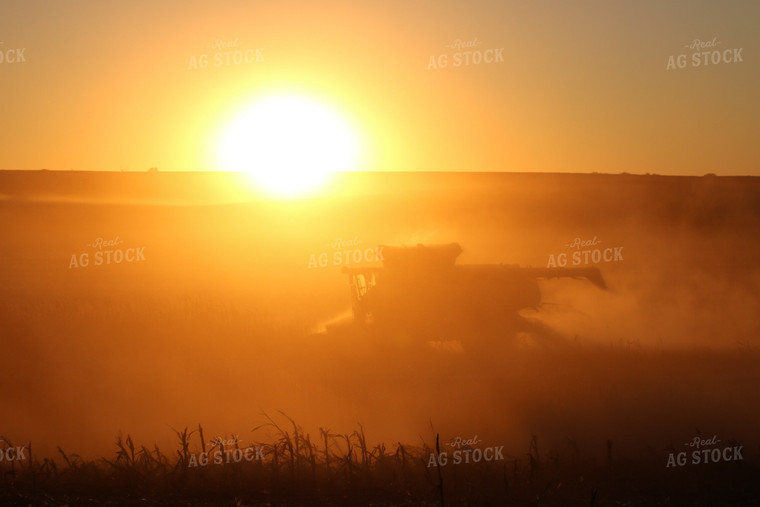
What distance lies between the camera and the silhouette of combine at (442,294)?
1432 cm

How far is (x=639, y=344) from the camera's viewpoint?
14703 millimetres

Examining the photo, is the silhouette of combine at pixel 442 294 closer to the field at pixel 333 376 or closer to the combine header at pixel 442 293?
the combine header at pixel 442 293

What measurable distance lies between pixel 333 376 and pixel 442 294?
3.08m

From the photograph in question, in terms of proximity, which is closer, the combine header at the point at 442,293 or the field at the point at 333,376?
the field at the point at 333,376

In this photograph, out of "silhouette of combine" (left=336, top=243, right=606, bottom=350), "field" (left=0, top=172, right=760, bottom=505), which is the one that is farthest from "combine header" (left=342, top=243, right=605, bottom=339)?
"field" (left=0, top=172, right=760, bottom=505)

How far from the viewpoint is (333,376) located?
12.2 meters

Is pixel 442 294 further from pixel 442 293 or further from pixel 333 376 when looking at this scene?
pixel 333 376

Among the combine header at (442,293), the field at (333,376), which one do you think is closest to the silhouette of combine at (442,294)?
the combine header at (442,293)

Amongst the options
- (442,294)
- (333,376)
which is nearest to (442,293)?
(442,294)

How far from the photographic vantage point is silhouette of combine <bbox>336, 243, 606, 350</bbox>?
47.0ft

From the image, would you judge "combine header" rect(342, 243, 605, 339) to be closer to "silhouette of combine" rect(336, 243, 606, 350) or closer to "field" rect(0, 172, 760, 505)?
"silhouette of combine" rect(336, 243, 606, 350)

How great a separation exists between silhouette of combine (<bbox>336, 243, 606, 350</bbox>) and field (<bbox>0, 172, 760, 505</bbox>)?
0.18m

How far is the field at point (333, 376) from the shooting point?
7.74m

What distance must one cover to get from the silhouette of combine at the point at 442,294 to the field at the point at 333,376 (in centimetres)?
18
